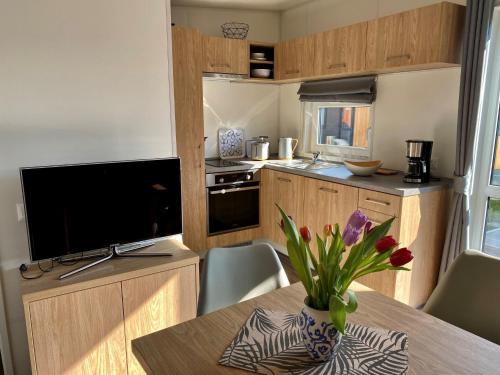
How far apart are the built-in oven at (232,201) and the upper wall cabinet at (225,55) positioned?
100cm

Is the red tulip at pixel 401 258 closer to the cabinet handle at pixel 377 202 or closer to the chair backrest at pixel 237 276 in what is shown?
the chair backrest at pixel 237 276

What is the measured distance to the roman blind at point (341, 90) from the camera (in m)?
3.25

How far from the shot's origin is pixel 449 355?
1128 millimetres

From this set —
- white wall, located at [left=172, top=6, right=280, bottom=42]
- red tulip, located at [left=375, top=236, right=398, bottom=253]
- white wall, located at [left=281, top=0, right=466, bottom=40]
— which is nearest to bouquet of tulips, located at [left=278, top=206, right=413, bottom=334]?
red tulip, located at [left=375, top=236, right=398, bottom=253]

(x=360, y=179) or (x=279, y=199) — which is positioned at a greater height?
(x=360, y=179)

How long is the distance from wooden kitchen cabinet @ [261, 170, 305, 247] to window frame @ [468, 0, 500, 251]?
1.32 m

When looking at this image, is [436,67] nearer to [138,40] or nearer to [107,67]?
[138,40]

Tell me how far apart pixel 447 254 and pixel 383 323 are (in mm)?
1582

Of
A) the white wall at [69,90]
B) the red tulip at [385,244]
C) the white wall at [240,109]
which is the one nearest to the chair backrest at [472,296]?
the red tulip at [385,244]

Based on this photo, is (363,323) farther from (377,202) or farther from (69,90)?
(69,90)

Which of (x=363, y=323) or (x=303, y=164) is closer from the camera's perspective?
(x=363, y=323)

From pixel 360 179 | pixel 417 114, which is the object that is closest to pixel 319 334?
pixel 360 179

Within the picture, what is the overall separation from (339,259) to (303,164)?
Answer: 107 inches

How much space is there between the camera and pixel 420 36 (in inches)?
99.3
